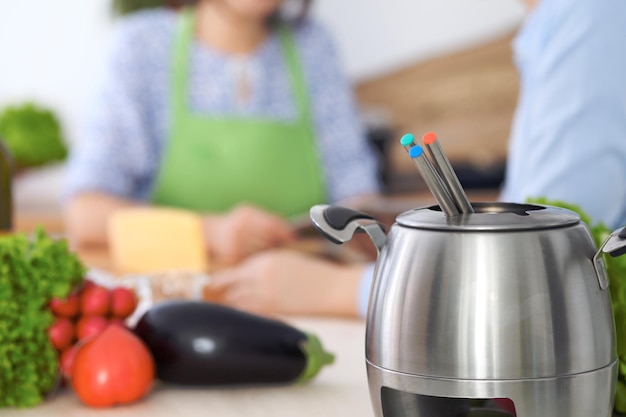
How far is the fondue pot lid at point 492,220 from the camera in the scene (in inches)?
22.0

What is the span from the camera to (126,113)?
2084 millimetres

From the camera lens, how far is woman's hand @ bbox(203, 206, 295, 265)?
1.62 metres

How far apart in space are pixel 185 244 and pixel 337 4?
98.2 inches

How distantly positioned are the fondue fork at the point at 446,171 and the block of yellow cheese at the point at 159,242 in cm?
85

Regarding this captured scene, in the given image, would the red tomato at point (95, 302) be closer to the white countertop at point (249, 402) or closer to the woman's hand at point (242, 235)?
the white countertop at point (249, 402)

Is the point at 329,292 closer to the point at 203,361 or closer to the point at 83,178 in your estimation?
the point at 203,361

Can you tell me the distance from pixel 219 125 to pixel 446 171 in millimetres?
1598

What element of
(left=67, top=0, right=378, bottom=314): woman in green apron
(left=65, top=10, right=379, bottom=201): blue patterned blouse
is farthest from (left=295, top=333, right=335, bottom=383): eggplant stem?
(left=65, top=10, right=379, bottom=201): blue patterned blouse

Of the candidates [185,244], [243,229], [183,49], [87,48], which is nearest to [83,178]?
[183,49]

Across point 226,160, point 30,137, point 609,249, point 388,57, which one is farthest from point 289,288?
point 388,57

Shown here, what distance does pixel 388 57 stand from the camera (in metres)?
3.66

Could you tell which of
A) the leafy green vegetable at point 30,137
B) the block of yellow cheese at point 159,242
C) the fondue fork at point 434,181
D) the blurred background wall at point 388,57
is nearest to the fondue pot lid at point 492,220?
the fondue fork at point 434,181

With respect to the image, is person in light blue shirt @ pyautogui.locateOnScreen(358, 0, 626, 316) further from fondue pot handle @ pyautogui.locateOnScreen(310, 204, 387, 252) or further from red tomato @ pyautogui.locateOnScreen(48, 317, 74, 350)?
red tomato @ pyautogui.locateOnScreen(48, 317, 74, 350)

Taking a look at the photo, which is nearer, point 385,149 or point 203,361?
point 203,361
